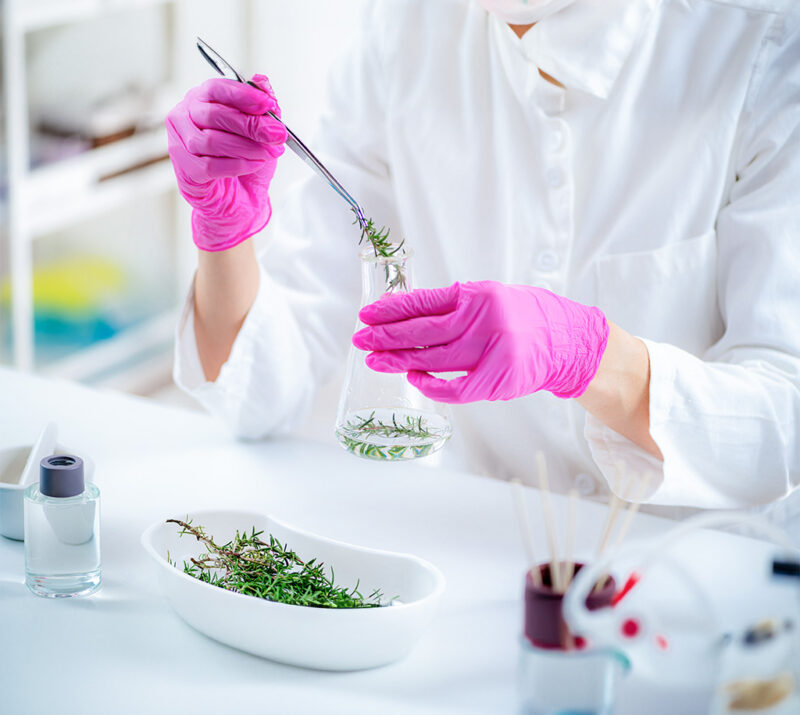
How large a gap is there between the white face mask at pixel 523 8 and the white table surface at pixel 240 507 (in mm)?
566

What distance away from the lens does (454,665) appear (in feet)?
2.82

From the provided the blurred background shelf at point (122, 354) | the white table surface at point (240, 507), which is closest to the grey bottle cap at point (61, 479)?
the white table surface at point (240, 507)

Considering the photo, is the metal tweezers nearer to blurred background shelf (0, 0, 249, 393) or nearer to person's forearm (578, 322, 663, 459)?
person's forearm (578, 322, 663, 459)

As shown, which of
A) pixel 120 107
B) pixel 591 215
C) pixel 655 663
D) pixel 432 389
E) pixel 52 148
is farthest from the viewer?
pixel 120 107

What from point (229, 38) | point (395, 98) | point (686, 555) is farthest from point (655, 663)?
point (229, 38)

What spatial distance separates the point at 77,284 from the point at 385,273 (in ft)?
6.99

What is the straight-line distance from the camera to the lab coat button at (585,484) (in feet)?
4.46

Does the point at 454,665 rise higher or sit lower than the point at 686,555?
lower

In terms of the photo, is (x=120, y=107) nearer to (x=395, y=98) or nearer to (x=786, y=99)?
(x=395, y=98)

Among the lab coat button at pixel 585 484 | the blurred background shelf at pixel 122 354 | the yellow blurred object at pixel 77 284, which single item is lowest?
the blurred background shelf at pixel 122 354

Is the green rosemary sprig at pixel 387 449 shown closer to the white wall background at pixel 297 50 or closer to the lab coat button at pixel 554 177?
the lab coat button at pixel 554 177

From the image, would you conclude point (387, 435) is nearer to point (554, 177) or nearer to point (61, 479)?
point (61, 479)

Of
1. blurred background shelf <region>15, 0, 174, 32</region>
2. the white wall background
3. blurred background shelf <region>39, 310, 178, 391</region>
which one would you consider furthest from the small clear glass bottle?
the white wall background

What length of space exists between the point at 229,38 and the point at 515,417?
2180mm
